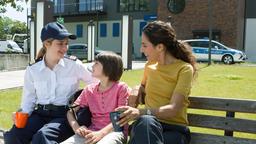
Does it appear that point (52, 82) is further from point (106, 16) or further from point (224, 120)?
point (106, 16)

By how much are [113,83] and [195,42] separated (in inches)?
1047

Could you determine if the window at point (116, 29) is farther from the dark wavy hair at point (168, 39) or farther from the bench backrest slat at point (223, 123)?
the dark wavy hair at point (168, 39)

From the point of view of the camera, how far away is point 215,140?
4383 mm

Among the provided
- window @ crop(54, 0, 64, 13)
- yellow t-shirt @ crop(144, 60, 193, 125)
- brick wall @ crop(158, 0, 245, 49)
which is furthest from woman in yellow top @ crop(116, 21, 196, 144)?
window @ crop(54, 0, 64, 13)

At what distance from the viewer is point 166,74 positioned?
418 centimetres

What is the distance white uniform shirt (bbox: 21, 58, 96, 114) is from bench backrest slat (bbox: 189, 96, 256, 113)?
1.10 m

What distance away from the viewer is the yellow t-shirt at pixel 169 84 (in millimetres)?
4031

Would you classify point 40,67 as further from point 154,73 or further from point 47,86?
point 154,73

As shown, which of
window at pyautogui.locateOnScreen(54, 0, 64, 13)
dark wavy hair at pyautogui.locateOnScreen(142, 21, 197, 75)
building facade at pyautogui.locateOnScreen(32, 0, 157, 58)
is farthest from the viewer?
window at pyautogui.locateOnScreen(54, 0, 64, 13)

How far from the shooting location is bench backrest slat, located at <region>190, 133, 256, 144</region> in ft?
13.9

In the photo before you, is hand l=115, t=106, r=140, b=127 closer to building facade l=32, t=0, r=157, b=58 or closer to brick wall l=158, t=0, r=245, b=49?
brick wall l=158, t=0, r=245, b=49

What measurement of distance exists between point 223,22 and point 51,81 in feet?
121

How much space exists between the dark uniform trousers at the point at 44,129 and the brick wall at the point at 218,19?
35851 millimetres

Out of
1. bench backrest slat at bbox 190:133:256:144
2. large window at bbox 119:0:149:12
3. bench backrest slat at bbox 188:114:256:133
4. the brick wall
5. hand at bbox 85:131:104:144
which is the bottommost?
bench backrest slat at bbox 190:133:256:144
